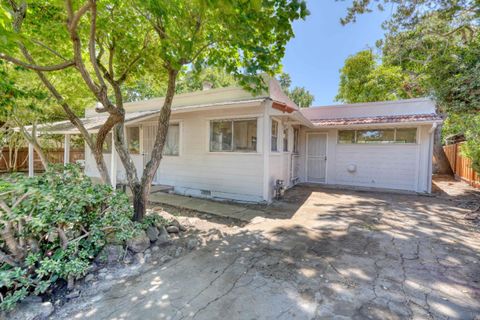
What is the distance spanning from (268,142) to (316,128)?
14.7 ft

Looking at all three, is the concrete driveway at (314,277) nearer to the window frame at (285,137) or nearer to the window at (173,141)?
the window frame at (285,137)

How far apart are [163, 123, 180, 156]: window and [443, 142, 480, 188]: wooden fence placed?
10883 millimetres

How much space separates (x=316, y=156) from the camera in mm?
10172

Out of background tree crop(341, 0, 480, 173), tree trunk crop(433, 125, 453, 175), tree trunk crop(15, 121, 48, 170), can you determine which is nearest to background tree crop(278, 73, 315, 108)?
background tree crop(341, 0, 480, 173)

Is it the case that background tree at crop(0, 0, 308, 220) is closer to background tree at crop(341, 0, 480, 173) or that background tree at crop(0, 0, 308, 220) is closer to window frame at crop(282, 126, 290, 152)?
window frame at crop(282, 126, 290, 152)

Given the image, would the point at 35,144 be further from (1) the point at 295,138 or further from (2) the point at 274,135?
(1) the point at 295,138

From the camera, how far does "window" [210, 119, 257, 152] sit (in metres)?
6.52

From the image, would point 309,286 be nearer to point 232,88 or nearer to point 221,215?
point 221,215

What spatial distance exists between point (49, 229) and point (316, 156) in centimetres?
956

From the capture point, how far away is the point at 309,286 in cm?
258

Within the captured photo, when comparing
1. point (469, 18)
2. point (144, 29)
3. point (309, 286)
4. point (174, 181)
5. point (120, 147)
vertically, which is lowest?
point (309, 286)

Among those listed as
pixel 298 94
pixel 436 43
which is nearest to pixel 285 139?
pixel 436 43

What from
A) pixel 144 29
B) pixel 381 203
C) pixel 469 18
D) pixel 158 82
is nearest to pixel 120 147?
pixel 144 29

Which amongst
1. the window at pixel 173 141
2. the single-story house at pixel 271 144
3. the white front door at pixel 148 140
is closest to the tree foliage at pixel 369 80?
the single-story house at pixel 271 144
